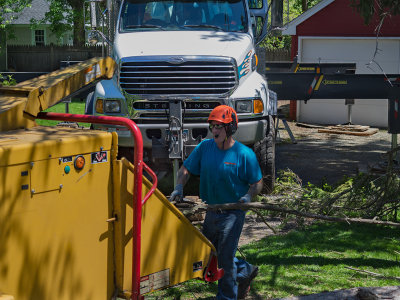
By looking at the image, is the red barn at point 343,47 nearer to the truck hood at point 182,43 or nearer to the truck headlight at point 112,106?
the truck hood at point 182,43

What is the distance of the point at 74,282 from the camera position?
13.6ft

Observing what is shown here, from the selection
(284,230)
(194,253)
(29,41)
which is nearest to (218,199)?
(194,253)

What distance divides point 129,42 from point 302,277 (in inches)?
178

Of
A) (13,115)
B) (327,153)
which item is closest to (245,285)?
(13,115)

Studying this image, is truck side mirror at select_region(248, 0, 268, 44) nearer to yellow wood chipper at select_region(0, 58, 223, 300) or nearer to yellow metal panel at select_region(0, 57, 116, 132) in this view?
yellow metal panel at select_region(0, 57, 116, 132)

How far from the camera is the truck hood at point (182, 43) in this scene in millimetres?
8922

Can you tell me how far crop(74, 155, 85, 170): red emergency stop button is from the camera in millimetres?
4062

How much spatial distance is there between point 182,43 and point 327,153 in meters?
6.38

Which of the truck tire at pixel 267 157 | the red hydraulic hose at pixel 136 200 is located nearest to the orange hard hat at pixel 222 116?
the red hydraulic hose at pixel 136 200

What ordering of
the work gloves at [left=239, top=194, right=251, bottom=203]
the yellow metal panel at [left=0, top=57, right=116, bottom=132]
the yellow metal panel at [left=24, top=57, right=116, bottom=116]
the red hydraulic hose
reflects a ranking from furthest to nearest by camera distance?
the work gloves at [left=239, top=194, right=251, bottom=203] → the yellow metal panel at [left=24, top=57, right=116, bottom=116] → the yellow metal panel at [left=0, top=57, right=116, bottom=132] → the red hydraulic hose

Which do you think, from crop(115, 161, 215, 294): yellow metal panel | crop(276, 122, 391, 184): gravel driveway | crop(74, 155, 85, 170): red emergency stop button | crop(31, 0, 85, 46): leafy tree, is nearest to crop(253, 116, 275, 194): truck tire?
crop(276, 122, 391, 184): gravel driveway

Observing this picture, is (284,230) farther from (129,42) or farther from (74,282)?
(74,282)

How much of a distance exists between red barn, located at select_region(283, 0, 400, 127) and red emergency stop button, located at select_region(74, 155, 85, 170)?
16491 millimetres

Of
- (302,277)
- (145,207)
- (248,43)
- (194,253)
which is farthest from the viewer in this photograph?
(248,43)
